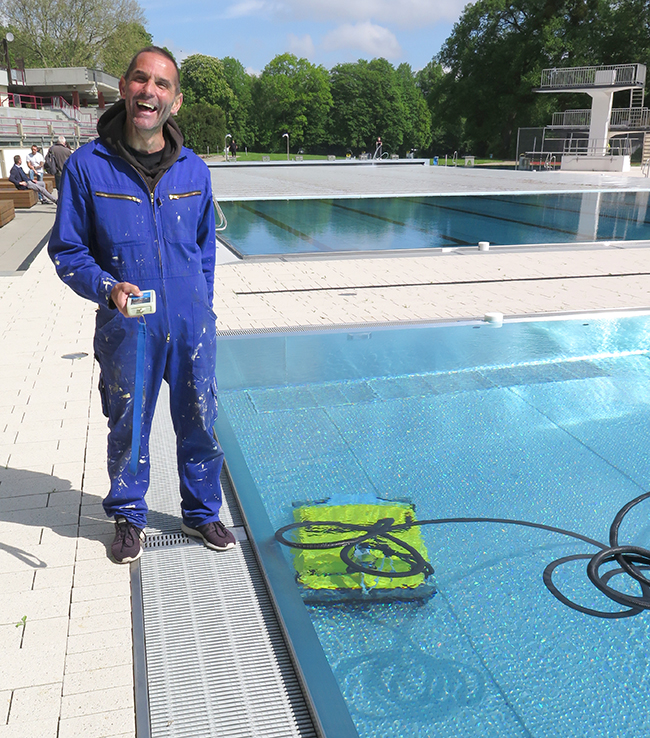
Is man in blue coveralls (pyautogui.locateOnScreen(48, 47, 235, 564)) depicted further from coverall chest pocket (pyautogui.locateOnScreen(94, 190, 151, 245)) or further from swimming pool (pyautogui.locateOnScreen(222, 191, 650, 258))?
swimming pool (pyautogui.locateOnScreen(222, 191, 650, 258))

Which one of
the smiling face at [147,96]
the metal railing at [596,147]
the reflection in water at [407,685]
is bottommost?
the reflection in water at [407,685]

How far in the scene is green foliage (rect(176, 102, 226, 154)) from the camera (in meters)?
47.9

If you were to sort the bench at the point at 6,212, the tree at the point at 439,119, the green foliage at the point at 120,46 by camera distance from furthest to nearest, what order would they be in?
the green foliage at the point at 120,46 < the tree at the point at 439,119 < the bench at the point at 6,212

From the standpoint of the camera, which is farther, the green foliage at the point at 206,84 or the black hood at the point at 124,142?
the green foliage at the point at 206,84

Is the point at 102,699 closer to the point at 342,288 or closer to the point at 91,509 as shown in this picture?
the point at 91,509

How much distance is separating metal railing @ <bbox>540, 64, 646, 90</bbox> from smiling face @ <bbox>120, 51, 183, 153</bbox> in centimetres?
3483

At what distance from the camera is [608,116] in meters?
33.0

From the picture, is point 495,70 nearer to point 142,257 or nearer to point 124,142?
point 124,142

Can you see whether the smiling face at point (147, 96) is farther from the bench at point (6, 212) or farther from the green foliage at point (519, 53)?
the green foliage at point (519, 53)

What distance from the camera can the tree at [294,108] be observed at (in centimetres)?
6862

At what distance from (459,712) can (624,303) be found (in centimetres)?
576

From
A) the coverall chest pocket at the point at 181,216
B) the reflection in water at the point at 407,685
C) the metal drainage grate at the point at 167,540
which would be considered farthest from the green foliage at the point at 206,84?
the reflection in water at the point at 407,685

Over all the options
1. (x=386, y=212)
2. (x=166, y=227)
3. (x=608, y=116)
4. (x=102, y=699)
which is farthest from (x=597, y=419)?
(x=608, y=116)

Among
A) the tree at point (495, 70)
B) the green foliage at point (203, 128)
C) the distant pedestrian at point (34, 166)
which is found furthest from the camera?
the green foliage at point (203, 128)
